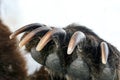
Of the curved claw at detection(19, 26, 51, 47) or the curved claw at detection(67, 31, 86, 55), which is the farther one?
the curved claw at detection(19, 26, 51, 47)

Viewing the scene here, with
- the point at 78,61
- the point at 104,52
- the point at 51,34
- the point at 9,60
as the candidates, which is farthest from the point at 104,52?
the point at 9,60

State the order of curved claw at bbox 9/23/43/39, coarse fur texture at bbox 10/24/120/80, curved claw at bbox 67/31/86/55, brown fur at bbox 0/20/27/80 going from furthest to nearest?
brown fur at bbox 0/20/27/80
curved claw at bbox 9/23/43/39
coarse fur texture at bbox 10/24/120/80
curved claw at bbox 67/31/86/55

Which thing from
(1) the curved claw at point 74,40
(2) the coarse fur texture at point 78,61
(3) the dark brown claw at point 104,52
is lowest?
(2) the coarse fur texture at point 78,61

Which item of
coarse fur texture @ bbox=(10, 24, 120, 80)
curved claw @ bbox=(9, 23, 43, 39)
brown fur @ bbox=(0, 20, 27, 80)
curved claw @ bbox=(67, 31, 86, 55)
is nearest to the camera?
curved claw @ bbox=(67, 31, 86, 55)

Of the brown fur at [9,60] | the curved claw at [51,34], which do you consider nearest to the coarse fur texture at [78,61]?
the curved claw at [51,34]

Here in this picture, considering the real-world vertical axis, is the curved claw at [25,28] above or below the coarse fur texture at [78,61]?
above

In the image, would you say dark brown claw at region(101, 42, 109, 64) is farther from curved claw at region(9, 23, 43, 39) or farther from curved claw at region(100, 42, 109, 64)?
curved claw at region(9, 23, 43, 39)

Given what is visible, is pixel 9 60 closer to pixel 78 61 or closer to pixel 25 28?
pixel 25 28

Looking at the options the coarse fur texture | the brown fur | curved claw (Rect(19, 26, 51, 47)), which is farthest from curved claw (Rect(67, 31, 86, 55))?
the brown fur

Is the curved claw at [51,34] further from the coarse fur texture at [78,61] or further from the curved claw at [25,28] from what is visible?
the curved claw at [25,28]
